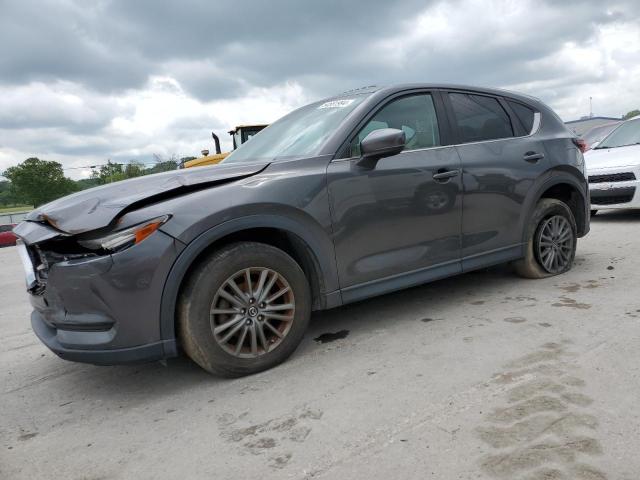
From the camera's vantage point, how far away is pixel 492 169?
393 centimetres

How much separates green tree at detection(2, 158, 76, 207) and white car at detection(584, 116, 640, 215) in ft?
279

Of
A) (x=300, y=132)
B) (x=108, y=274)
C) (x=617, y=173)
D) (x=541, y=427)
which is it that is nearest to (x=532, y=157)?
(x=300, y=132)

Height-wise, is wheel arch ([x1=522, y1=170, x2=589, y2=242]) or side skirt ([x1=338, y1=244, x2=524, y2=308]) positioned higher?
wheel arch ([x1=522, y1=170, x2=589, y2=242])

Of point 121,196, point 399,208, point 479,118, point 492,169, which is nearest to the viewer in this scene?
point 121,196

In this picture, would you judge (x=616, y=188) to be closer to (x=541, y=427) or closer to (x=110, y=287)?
(x=541, y=427)

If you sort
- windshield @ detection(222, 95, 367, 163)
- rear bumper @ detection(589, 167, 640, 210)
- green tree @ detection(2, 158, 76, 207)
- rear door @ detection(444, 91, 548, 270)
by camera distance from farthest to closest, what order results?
green tree @ detection(2, 158, 76, 207) → rear bumper @ detection(589, 167, 640, 210) → rear door @ detection(444, 91, 548, 270) → windshield @ detection(222, 95, 367, 163)

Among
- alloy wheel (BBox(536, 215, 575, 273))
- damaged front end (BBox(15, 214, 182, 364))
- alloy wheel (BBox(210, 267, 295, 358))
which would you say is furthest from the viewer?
alloy wheel (BBox(536, 215, 575, 273))

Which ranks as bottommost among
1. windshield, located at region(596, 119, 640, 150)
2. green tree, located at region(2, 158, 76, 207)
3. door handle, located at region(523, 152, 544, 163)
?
door handle, located at region(523, 152, 544, 163)

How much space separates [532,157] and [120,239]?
3.38 m

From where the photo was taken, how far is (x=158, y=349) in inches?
104

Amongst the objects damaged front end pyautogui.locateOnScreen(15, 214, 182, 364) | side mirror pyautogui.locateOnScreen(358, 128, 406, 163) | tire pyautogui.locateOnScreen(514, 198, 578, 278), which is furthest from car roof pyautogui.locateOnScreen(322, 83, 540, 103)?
damaged front end pyautogui.locateOnScreen(15, 214, 182, 364)

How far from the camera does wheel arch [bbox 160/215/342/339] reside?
2641 mm

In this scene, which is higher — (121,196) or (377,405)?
(121,196)

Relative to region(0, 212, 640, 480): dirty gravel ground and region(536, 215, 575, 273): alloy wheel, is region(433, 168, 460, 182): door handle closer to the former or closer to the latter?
region(0, 212, 640, 480): dirty gravel ground
